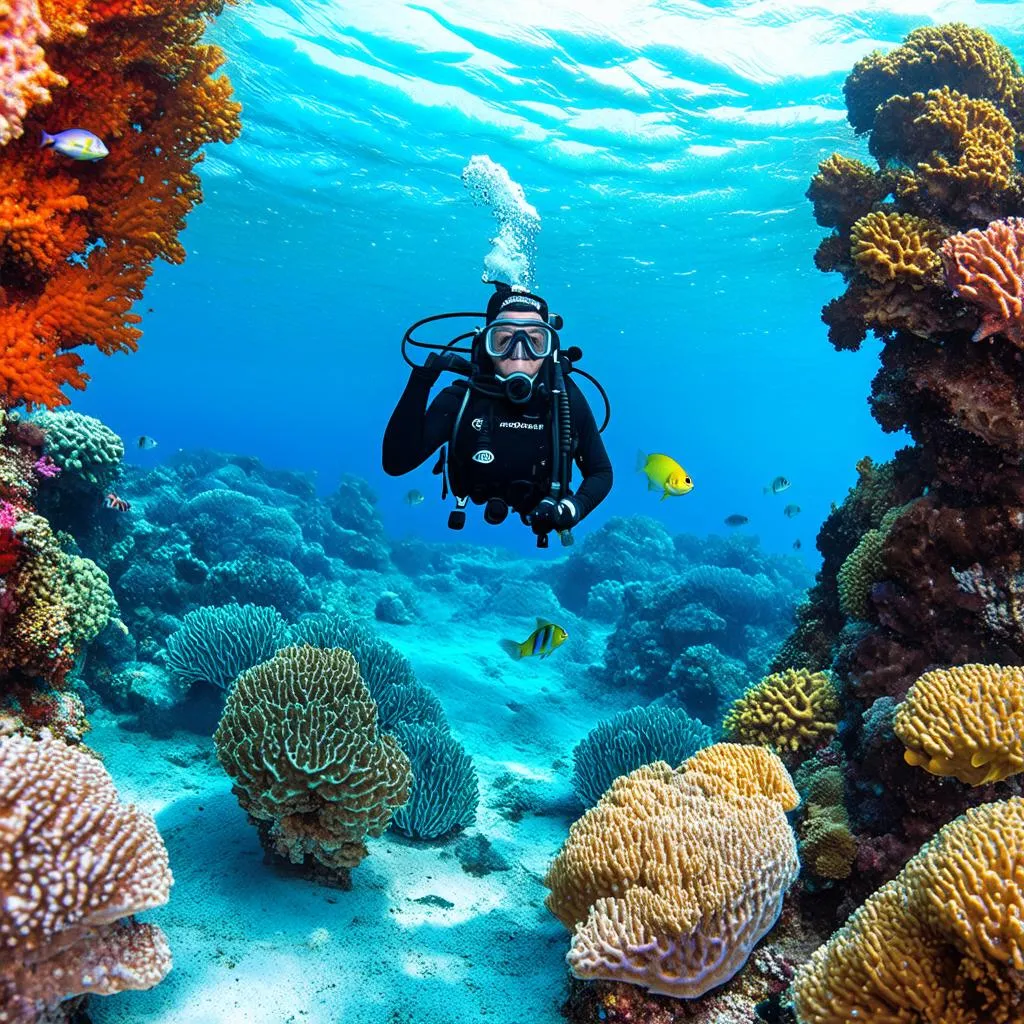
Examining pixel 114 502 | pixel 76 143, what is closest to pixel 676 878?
pixel 76 143

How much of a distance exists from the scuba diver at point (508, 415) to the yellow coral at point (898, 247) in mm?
2572

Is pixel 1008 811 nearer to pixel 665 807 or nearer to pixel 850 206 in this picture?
pixel 665 807

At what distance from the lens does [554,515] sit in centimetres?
373

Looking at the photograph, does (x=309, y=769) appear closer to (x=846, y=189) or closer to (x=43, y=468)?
(x=43, y=468)

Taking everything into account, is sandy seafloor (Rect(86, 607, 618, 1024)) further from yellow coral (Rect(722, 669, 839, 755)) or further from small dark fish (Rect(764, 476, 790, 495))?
small dark fish (Rect(764, 476, 790, 495))

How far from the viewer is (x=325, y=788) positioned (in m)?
4.37

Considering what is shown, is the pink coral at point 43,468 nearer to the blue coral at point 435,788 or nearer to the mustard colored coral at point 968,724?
the blue coral at point 435,788

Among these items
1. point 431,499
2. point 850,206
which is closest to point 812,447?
point 431,499

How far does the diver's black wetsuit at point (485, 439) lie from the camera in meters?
4.06

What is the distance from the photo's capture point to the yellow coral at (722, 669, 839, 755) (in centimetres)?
495

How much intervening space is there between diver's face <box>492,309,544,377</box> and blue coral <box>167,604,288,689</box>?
4399 millimetres

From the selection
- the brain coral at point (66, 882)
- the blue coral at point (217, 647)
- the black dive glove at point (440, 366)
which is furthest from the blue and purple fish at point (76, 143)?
the blue coral at point (217, 647)

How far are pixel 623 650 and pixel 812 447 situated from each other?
495 feet

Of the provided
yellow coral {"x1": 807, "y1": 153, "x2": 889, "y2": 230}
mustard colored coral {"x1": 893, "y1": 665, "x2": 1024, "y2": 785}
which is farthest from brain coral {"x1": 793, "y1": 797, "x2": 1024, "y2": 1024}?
yellow coral {"x1": 807, "y1": 153, "x2": 889, "y2": 230}
